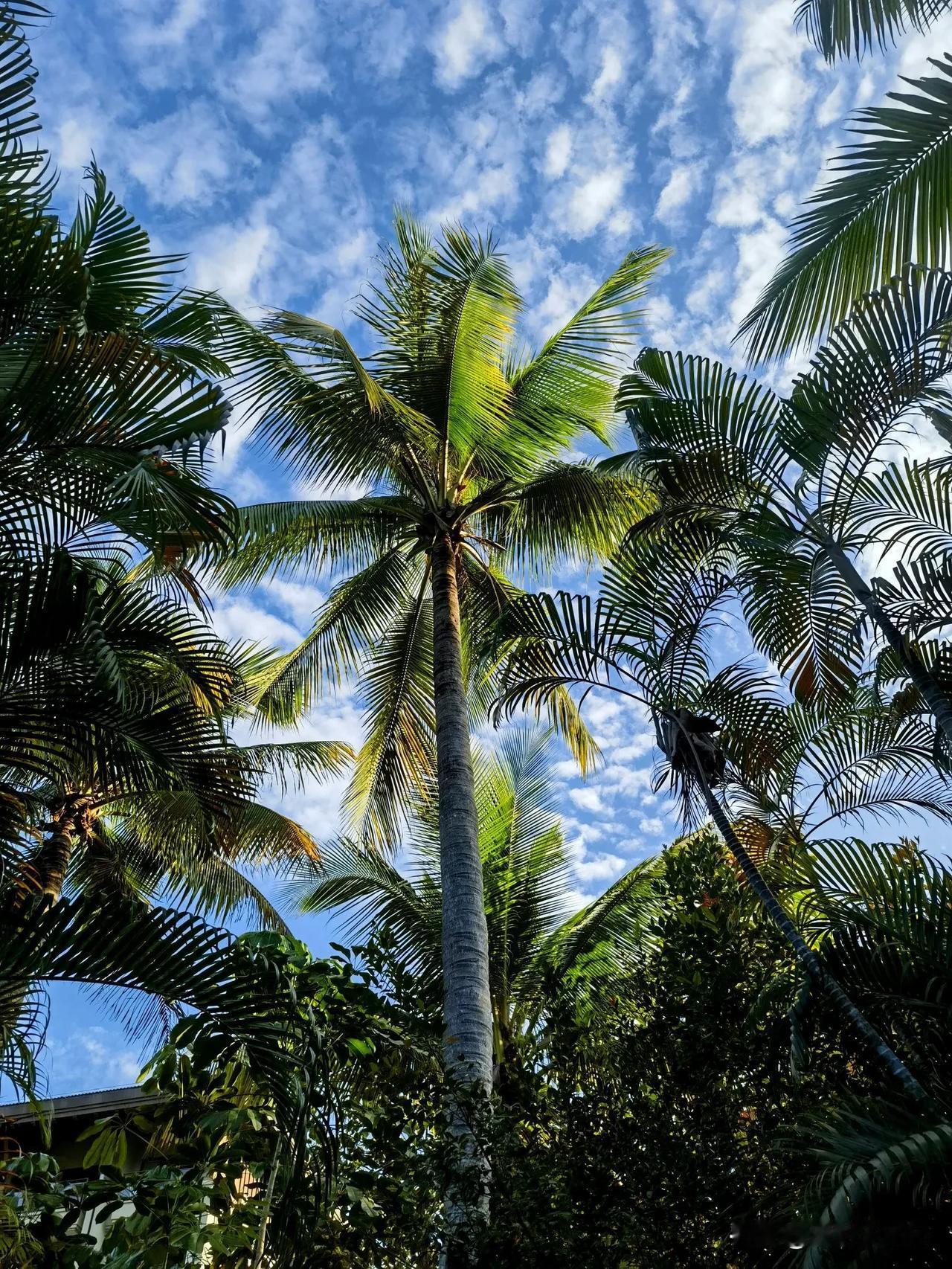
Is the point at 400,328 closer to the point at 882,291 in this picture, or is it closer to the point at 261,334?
the point at 261,334

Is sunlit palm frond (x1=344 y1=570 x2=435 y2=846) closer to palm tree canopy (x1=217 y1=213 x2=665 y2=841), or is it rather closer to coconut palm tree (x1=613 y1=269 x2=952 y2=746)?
palm tree canopy (x1=217 y1=213 x2=665 y2=841)

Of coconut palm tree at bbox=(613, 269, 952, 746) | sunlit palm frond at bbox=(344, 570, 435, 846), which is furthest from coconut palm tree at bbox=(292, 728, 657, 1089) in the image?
coconut palm tree at bbox=(613, 269, 952, 746)

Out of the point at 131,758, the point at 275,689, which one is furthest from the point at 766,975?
the point at 275,689

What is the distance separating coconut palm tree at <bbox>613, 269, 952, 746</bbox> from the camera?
4617 mm

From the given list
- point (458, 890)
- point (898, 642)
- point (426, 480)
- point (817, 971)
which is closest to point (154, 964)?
point (817, 971)

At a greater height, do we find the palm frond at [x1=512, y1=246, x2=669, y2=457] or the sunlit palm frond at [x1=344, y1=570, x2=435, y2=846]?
the palm frond at [x1=512, y1=246, x2=669, y2=457]

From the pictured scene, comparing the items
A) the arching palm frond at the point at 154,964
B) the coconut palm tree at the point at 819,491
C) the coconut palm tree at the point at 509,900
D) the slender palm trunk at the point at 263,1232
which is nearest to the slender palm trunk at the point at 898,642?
the coconut palm tree at the point at 819,491

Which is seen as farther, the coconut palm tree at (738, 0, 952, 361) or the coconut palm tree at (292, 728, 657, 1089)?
the coconut palm tree at (292, 728, 657, 1089)

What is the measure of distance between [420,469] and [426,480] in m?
0.13

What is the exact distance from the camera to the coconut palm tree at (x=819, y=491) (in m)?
4.62

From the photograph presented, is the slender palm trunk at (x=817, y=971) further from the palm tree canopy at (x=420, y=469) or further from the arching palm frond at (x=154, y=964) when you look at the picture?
the palm tree canopy at (x=420, y=469)

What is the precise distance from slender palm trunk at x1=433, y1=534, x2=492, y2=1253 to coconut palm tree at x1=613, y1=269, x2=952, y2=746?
2908 millimetres

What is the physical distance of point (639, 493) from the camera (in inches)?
403

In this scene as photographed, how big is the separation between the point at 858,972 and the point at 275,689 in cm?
794
